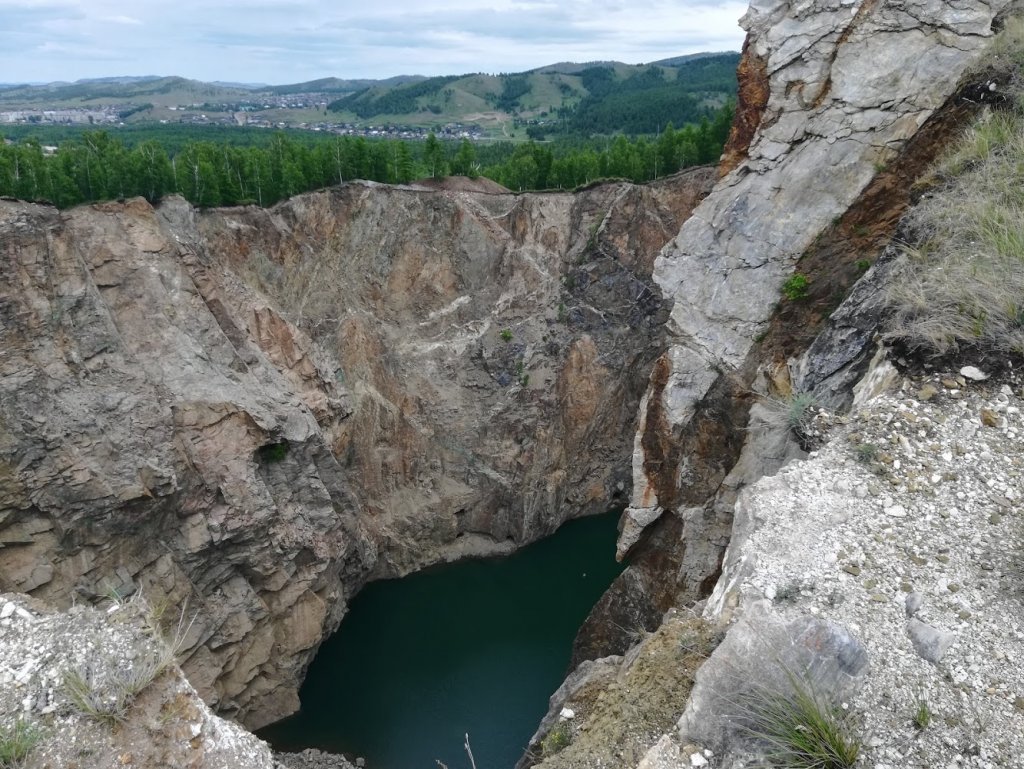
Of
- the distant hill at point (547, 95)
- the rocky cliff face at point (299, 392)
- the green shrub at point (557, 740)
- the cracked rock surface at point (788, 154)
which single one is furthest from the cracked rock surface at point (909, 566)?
the distant hill at point (547, 95)

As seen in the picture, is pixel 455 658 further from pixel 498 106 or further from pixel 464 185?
pixel 498 106

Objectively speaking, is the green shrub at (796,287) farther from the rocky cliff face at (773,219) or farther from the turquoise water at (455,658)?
the turquoise water at (455,658)

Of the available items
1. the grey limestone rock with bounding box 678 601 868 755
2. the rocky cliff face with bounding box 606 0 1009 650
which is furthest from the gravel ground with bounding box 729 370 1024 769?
the rocky cliff face with bounding box 606 0 1009 650

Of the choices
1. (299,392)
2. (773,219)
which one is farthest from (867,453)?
(299,392)

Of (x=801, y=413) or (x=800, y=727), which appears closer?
(x=800, y=727)

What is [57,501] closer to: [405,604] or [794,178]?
[405,604]

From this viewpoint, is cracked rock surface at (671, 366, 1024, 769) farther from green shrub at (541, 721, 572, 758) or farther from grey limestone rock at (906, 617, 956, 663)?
green shrub at (541, 721, 572, 758)

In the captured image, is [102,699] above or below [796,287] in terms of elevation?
below

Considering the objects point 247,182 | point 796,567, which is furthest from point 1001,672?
point 247,182
